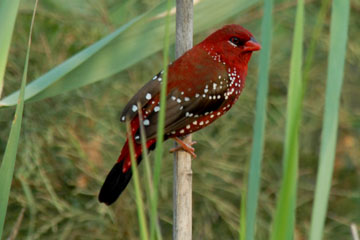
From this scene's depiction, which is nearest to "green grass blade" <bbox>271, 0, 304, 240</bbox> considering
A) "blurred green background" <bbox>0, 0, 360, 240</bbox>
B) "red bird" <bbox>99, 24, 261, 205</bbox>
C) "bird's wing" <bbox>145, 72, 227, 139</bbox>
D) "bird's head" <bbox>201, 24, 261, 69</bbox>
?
"red bird" <bbox>99, 24, 261, 205</bbox>

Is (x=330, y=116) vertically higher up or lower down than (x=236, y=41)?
lower down

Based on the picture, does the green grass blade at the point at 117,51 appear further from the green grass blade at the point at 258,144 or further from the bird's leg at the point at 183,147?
the green grass blade at the point at 258,144

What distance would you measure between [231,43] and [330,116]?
103cm

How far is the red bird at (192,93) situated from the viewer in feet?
6.63

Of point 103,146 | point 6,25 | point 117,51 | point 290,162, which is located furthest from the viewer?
point 103,146

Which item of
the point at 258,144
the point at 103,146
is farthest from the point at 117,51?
the point at 103,146

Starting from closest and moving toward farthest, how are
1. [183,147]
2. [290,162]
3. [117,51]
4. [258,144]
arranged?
1. [290,162]
2. [258,144]
3. [117,51]
4. [183,147]

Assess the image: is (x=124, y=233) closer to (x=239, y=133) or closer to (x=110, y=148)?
(x=110, y=148)

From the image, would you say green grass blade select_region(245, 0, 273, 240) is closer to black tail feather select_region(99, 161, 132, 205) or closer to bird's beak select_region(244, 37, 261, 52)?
black tail feather select_region(99, 161, 132, 205)

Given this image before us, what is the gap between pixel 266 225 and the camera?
148 inches

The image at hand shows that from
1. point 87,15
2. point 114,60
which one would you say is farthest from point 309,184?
point 114,60

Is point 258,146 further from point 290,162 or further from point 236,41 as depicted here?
point 236,41

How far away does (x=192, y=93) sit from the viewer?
84.7 inches

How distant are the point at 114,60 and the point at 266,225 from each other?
89.4 inches
